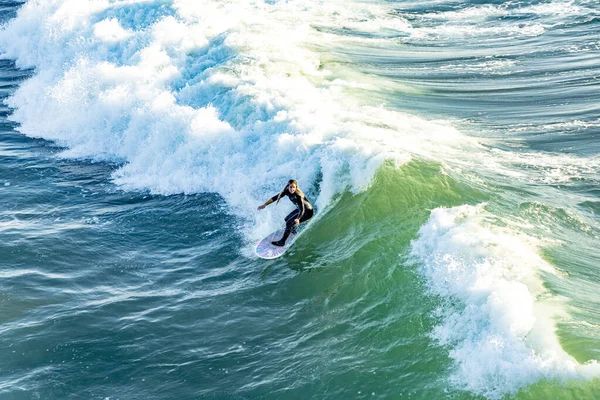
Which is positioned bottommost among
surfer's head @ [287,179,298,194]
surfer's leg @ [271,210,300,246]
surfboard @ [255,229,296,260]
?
surfboard @ [255,229,296,260]

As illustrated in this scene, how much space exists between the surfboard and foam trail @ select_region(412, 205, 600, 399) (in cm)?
279

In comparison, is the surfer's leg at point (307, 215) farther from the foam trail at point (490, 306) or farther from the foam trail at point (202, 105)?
the foam trail at point (490, 306)

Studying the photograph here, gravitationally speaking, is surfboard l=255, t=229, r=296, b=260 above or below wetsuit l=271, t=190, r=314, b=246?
below

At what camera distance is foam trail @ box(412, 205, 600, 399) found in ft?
30.9

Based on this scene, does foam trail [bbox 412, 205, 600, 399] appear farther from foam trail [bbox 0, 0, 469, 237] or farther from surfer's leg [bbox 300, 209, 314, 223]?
foam trail [bbox 0, 0, 469, 237]

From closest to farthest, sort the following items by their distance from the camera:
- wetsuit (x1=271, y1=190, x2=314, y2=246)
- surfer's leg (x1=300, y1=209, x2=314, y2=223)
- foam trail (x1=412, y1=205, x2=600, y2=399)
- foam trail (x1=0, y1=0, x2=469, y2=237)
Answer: foam trail (x1=412, y1=205, x2=600, y2=399) → wetsuit (x1=271, y1=190, x2=314, y2=246) → surfer's leg (x1=300, y1=209, x2=314, y2=223) → foam trail (x1=0, y1=0, x2=469, y2=237)

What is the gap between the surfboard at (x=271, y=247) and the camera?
46.9 feet

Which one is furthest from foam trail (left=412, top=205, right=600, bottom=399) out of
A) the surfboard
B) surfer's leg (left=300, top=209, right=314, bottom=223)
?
the surfboard

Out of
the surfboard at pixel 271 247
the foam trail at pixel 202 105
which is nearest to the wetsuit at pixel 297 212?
the surfboard at pixel 271 247

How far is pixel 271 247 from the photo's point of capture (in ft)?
47.8

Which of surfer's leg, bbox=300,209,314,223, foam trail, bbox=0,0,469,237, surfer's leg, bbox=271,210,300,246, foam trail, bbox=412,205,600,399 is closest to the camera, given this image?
foam trail, bbox=412,205,600,399

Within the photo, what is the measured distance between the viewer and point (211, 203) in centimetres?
1722

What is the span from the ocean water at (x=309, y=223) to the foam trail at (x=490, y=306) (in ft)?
0.11

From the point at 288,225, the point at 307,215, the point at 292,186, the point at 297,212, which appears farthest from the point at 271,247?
the point at 292,186
